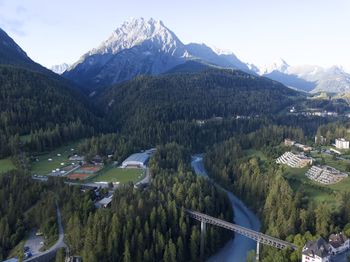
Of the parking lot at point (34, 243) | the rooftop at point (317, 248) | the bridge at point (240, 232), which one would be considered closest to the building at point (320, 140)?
the bridge at point (240, 232)

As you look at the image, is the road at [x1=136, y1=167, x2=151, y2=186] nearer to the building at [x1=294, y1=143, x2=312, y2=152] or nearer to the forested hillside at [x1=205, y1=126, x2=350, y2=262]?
the forested hillside at [x1=205, y1=126, x2=350, y2=262]

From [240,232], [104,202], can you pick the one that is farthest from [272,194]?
[104,202]

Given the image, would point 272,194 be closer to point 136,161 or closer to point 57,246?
point 136,161

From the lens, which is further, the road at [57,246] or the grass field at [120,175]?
the grass field at [120,175]

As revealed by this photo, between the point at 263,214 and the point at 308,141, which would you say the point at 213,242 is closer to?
the point at 263,214

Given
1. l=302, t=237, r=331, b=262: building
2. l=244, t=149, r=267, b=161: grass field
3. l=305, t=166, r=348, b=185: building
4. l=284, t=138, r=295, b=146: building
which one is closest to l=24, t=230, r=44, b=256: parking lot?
l=302, t=237, r=331, b=262: building

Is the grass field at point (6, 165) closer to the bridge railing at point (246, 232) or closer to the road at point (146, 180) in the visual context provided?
the road at point (146, 180)

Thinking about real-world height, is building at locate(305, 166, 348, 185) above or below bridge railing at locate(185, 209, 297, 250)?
above
